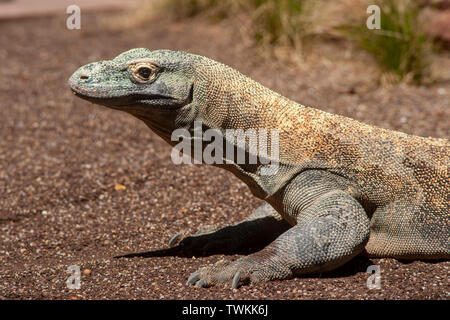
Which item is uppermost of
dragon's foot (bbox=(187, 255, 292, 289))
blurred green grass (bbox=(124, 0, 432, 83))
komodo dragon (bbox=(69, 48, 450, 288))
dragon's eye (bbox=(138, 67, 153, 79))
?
blurred green grass (bbox=(124, 0, 432, 83))

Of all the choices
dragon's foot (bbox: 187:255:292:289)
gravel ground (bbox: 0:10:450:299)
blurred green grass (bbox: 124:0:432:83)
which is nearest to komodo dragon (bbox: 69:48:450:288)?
dragon's foot (bbox: 187:255:292:289)

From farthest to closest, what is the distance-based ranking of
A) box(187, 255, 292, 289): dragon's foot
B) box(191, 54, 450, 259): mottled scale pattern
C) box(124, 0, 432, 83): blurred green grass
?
1. box(124, 0, 432, 83): blurred green grass
2. box(191, 54, 450, 259): mottled scale pattern
3. box(187, 255, 292, 289): dragon's foot

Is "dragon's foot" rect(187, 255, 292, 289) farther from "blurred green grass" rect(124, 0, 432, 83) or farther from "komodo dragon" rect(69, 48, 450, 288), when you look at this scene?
"blurred green grass" rect(124, 0, 432, 83)

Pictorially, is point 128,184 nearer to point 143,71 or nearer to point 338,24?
point 143,71

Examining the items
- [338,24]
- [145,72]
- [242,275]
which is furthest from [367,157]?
[338,24]

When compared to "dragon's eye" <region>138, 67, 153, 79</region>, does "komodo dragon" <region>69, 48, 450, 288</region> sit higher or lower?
lower

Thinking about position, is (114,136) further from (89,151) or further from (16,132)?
(16,132)

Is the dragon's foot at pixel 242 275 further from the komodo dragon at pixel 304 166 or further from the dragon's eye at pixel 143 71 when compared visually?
the dragon's eye at pixel 143 71

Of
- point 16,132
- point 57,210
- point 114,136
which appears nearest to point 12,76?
point 16,132

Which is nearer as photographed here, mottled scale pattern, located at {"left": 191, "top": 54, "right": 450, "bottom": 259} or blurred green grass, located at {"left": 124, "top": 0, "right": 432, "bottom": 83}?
mottled scale pattern, located at {"left": 191, "top": 54, "right": 450, "bottom": 259}
